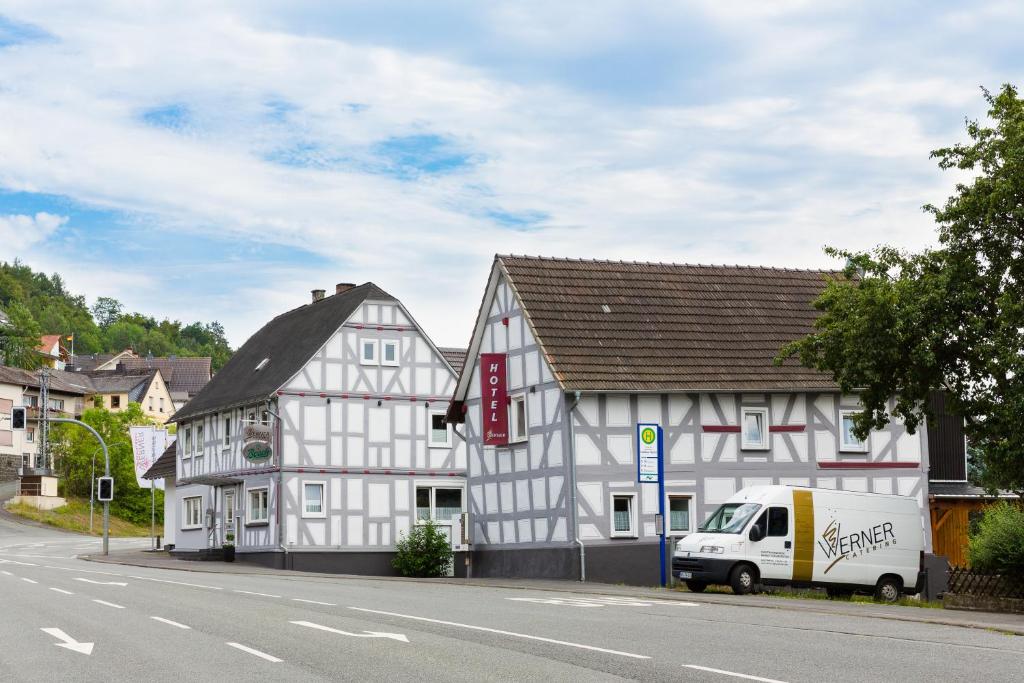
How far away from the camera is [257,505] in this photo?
169ft

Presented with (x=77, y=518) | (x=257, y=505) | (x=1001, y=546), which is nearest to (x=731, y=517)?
(x=1001, y=546)

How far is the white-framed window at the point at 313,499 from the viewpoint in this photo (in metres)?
50.1

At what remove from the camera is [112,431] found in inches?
4240

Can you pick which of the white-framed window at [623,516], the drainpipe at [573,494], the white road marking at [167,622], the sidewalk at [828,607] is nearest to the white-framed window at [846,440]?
the white-framed window at [623,516]

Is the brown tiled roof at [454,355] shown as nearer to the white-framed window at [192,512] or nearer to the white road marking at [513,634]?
the white-framed window at [192,512]

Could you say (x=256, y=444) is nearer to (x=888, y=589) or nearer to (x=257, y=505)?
(x=257, y=505)

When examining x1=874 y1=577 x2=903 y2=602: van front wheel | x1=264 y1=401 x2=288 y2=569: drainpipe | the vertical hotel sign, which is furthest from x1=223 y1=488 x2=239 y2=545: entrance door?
x1=874 y1=577 x2=903 y2=602: van front wheel

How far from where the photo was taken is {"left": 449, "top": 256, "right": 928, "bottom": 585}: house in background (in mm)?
35125

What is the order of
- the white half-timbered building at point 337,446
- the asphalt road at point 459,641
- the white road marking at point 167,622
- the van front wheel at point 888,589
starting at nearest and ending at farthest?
the asphalt road at point 459,641, the white road marking at point 167,622, the van front wheel at point 888,589, the white half-timbered building at point 337,446

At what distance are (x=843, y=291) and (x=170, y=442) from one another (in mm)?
46965

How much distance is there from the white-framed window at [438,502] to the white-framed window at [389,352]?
4.67 m

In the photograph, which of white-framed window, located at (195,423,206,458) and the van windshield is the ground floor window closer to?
white-framed window, located at (195,423,206,458)

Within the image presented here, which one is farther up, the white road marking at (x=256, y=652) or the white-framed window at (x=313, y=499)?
the white-framed window at (x=313, y=499)

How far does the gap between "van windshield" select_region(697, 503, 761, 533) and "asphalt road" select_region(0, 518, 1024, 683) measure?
496 centimetres
